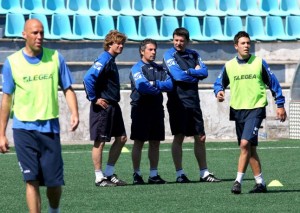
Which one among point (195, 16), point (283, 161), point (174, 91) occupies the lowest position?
point (283, 161)

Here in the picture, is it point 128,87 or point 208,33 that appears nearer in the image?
point 128,87

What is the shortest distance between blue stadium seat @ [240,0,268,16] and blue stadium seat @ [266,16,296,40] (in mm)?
365

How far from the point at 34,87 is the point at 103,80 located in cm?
415

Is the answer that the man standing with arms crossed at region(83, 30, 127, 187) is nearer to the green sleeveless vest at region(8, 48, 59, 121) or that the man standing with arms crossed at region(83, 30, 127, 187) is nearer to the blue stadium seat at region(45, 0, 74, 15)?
the green sleeveless vest at region(8, 48, 59, 121)

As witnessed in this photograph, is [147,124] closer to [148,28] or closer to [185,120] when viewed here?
[185,120]

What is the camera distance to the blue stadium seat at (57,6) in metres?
23.4

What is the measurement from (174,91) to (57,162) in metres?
4.97

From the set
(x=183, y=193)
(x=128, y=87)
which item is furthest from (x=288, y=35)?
(x=183, y=193)

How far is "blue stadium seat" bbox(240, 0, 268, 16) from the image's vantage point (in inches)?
972

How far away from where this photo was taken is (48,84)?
862cm

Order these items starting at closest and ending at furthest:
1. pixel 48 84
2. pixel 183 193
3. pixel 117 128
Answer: pixel 48 84, pixel 183 193, pixel 117 128

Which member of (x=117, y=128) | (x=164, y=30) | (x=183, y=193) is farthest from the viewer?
(x=164, y=30)

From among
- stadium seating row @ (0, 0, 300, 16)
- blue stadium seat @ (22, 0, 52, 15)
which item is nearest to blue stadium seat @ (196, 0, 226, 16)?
stadium seating row @ (0, 0, 300, 16)

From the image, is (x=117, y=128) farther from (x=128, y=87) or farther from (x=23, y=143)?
(x=128, y=87)
